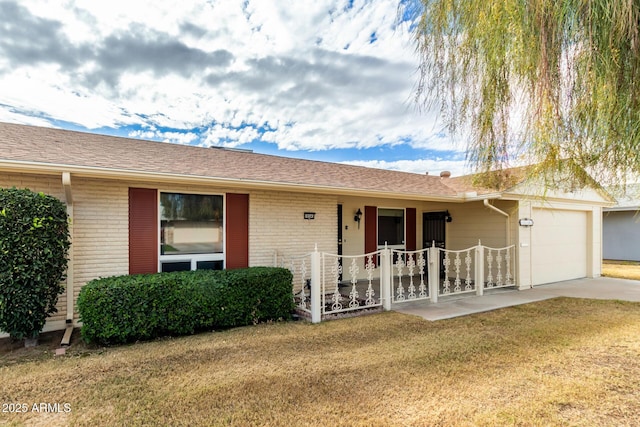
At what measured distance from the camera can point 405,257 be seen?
11.3 metres

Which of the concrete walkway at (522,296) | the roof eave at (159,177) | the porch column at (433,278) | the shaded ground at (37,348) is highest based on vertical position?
the roof eave at (159,177)

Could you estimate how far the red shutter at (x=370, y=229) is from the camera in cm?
1042

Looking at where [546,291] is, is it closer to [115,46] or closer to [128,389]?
[128,389]

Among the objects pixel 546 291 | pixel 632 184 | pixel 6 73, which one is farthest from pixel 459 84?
pixel 6 73

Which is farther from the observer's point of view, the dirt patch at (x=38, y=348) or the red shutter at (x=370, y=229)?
the red shutter at (x=370, y=229)

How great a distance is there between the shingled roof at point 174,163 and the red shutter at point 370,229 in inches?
43.4

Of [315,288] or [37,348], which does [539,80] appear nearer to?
[315,288]

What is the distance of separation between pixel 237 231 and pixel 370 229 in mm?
4698

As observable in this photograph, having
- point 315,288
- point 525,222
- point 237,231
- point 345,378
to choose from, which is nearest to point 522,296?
point 525,222

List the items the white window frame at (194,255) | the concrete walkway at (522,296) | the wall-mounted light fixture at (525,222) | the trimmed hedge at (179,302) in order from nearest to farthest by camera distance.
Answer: the trimmed hedge at (179,302), the white window frame at (194,255), the concrete walkway at (522,296), the wall-mounted light fixture at (525,222)

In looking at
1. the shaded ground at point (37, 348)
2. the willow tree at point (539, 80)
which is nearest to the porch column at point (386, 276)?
the willow tree at point (539, 80)

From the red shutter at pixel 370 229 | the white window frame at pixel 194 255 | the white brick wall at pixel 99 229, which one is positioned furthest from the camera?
the red shutter at pixel 370 229

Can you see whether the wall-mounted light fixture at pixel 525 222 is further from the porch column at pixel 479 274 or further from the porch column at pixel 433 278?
the porch column at pixel 433 278

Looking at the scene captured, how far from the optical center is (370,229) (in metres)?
10.5
